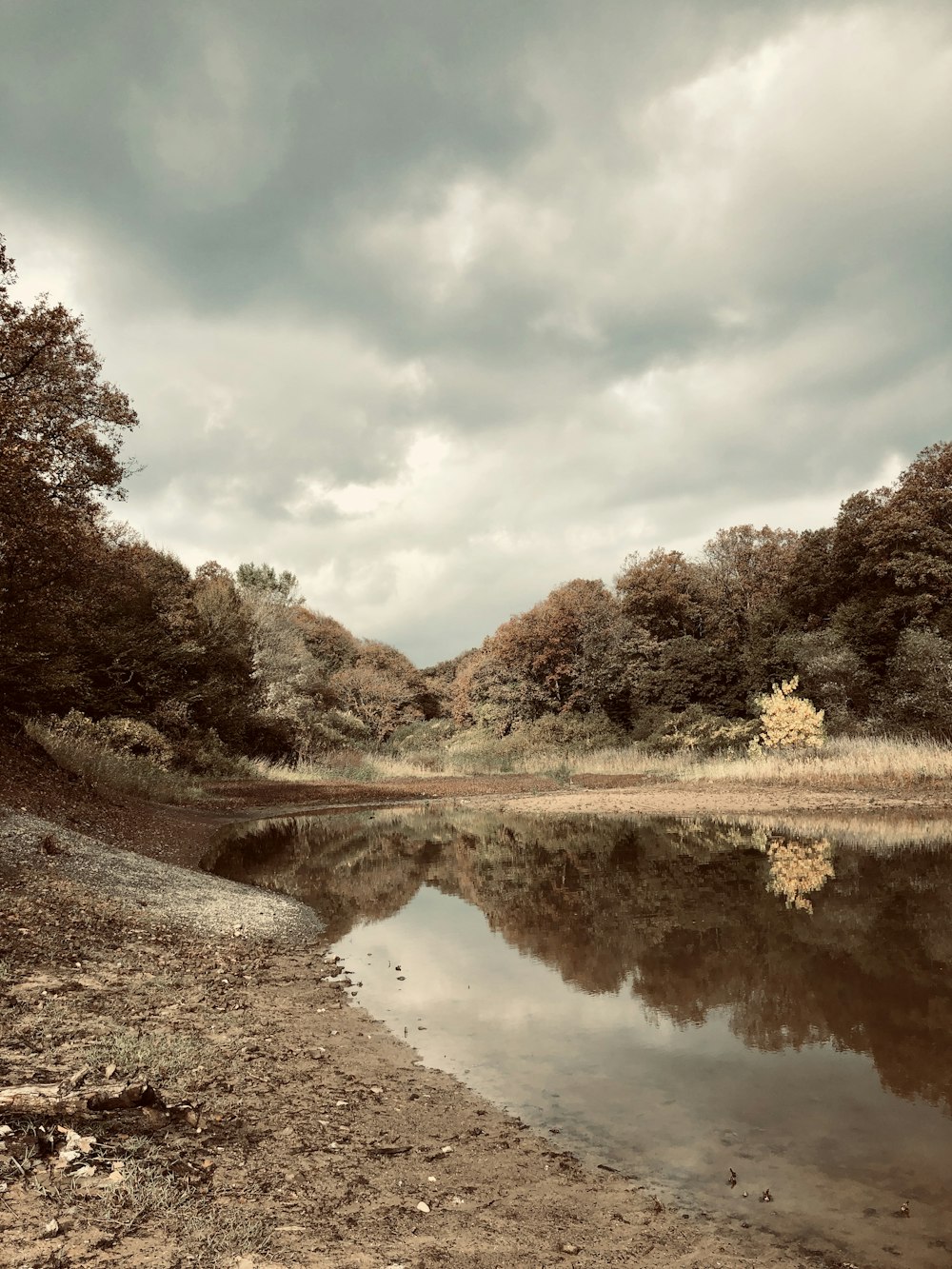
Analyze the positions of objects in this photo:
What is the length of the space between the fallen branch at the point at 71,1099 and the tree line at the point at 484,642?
11.7 m

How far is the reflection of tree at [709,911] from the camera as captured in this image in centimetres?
689

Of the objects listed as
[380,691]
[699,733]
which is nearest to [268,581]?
[380,691]

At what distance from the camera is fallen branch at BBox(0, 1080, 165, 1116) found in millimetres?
3900

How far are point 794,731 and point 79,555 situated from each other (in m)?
25.0

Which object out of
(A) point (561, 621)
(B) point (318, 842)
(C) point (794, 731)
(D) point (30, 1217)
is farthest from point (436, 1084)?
(A) point (561, 621)

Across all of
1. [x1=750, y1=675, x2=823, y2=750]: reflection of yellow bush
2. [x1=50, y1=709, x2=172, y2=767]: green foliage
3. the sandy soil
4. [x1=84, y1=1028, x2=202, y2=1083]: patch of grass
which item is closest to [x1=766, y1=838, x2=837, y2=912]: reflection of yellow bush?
the sandy soil

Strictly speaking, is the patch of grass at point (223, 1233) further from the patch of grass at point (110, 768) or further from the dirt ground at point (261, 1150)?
the patch of grass at point (110, 768)

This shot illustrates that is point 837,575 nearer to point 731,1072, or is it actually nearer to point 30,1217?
point 731,1072

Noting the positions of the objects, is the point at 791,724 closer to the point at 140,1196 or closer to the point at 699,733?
the point at 699,733

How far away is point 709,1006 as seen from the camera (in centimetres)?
721

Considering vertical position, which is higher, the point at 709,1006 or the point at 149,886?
the point at 149,886

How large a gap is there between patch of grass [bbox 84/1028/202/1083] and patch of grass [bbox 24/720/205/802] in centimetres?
1484

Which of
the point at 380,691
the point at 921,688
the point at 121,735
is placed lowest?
the point at 121,735

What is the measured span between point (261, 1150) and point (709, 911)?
26.4 ft
